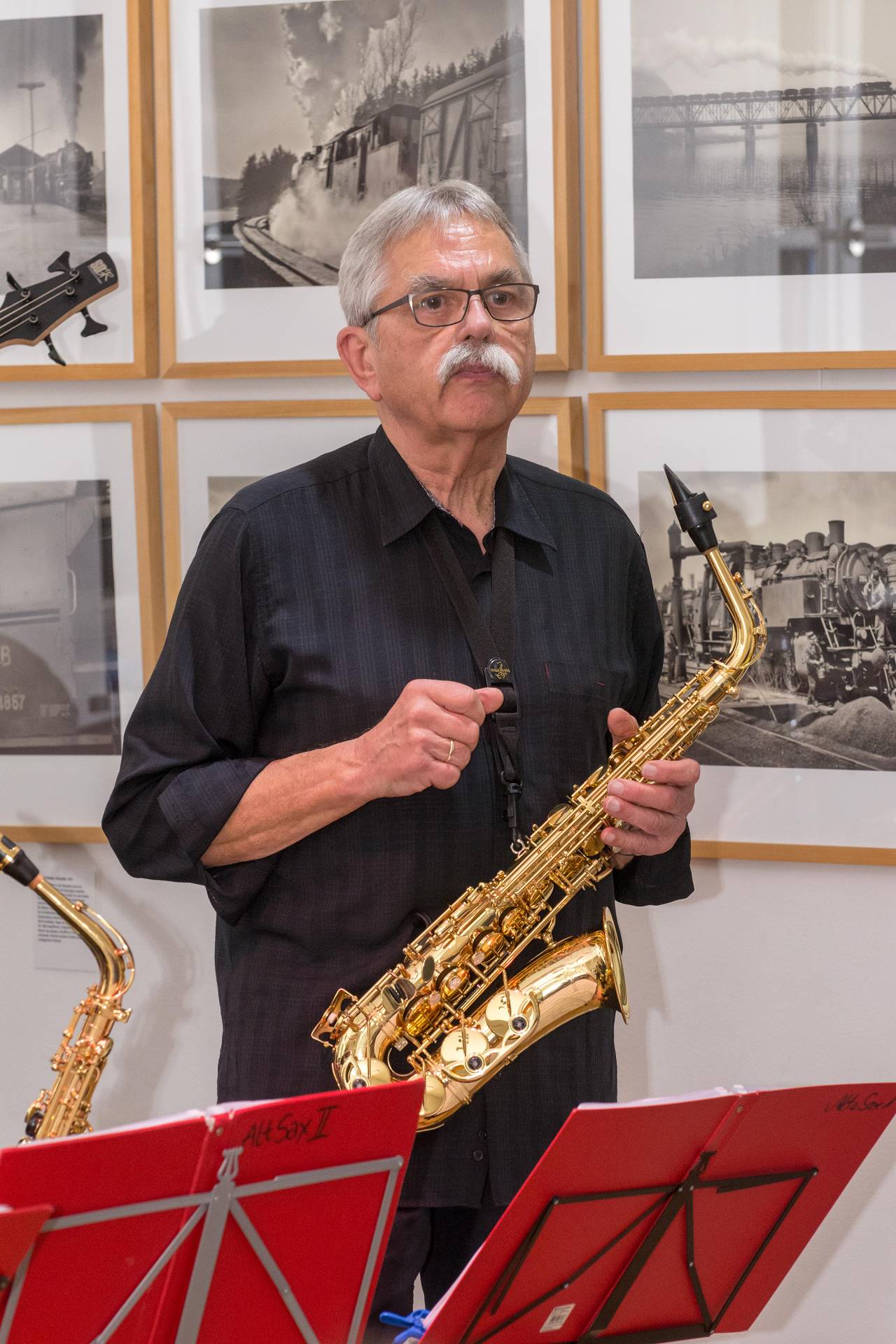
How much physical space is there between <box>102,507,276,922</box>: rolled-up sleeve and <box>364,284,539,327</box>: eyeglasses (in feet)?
1.28

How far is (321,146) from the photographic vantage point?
2.34 meters

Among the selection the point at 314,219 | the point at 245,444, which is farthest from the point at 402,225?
the point at 245,444

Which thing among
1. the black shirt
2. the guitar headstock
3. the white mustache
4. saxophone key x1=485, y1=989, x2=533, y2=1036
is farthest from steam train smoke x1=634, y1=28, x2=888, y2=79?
saxophone key x1=485, y1=989, x2=533, y2=1036

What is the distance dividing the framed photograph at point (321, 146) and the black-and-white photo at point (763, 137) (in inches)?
6.0

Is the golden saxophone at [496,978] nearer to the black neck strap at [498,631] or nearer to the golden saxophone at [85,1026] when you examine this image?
the black neck strap at [498,631]

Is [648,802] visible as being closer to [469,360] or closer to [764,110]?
[469,360]

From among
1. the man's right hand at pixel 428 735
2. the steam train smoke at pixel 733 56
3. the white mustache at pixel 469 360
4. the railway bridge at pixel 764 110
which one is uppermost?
the steam train smoke at pixel 733 56

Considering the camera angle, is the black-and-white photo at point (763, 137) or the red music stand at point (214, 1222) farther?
the black-and-white photo at point (763, 137)

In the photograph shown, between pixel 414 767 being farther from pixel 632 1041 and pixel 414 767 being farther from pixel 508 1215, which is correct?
pixel 632 1041

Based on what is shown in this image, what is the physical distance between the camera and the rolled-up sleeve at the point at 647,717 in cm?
210

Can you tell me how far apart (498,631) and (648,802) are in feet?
1.11

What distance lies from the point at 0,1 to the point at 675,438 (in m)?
1.52

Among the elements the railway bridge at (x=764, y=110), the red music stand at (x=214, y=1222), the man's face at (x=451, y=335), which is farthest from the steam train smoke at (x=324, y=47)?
the red music stand at (x=214, y=1222)

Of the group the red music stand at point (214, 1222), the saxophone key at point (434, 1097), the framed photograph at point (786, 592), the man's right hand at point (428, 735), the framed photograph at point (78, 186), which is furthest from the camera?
the framed photograph at point (78, 186)
